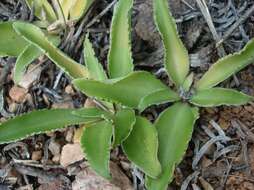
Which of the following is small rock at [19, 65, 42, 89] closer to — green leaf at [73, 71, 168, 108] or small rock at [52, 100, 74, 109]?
small rock at [52, 100, 74, 109]

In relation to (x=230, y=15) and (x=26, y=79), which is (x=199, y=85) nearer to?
(x=230, y=15)

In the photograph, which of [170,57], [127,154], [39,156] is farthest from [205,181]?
[39,156]

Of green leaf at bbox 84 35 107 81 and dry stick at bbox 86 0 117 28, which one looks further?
dry stick at bbox 86 0 117 28

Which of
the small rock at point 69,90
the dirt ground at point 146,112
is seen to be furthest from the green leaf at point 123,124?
the small rock at point 69,90

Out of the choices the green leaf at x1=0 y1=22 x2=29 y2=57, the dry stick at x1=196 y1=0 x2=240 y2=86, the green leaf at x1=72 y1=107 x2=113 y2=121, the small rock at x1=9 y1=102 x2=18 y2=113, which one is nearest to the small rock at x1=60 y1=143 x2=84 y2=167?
the green leaf at x1=72 y1=107 x2=113 y2=121

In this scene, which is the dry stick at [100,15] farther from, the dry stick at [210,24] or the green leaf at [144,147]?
the green leaf at [144,147]
